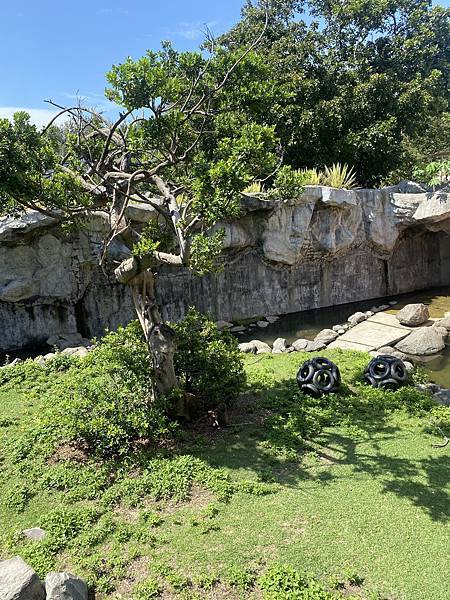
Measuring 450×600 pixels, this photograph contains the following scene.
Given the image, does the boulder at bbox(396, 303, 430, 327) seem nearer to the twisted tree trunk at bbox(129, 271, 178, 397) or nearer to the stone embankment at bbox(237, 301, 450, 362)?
the stone embankment at bbox(237, 301, 450, 362)

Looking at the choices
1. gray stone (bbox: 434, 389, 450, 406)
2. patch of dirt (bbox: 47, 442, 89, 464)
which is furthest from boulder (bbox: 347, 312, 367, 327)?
patch of dirt (bbox: 47, 442, 89, 464)

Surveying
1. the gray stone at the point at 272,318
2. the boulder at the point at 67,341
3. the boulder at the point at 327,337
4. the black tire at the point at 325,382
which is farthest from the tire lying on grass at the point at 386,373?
the boulder at the point at 67,341

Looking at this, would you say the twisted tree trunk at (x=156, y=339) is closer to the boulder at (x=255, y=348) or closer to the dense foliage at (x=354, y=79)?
the boulder at (x=255, y=348)

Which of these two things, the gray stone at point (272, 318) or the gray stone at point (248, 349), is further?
the gray stone at point (272, 318)

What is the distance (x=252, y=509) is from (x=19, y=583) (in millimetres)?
2164

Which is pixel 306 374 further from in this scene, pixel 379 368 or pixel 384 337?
pixel 384 337

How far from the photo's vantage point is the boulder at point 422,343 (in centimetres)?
1049

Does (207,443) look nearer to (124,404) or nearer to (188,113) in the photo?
(124,404)

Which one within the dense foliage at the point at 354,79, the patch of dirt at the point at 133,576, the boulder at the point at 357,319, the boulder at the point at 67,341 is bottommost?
the patch of dirt at the point at 133,576

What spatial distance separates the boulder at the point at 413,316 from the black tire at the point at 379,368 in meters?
4.74

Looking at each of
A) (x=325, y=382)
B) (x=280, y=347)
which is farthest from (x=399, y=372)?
(x=280, y=347)

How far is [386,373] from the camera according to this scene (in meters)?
7.93

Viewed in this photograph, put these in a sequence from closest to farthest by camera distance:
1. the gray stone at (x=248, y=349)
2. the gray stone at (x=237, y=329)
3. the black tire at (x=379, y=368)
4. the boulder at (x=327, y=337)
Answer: the black tire at (x=379, y=368)
the gray stone at (x=248, y=349)
the boulder at (x=327, y=337)
the gray stone at (x=237, y=329)

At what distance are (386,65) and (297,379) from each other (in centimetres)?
1362
